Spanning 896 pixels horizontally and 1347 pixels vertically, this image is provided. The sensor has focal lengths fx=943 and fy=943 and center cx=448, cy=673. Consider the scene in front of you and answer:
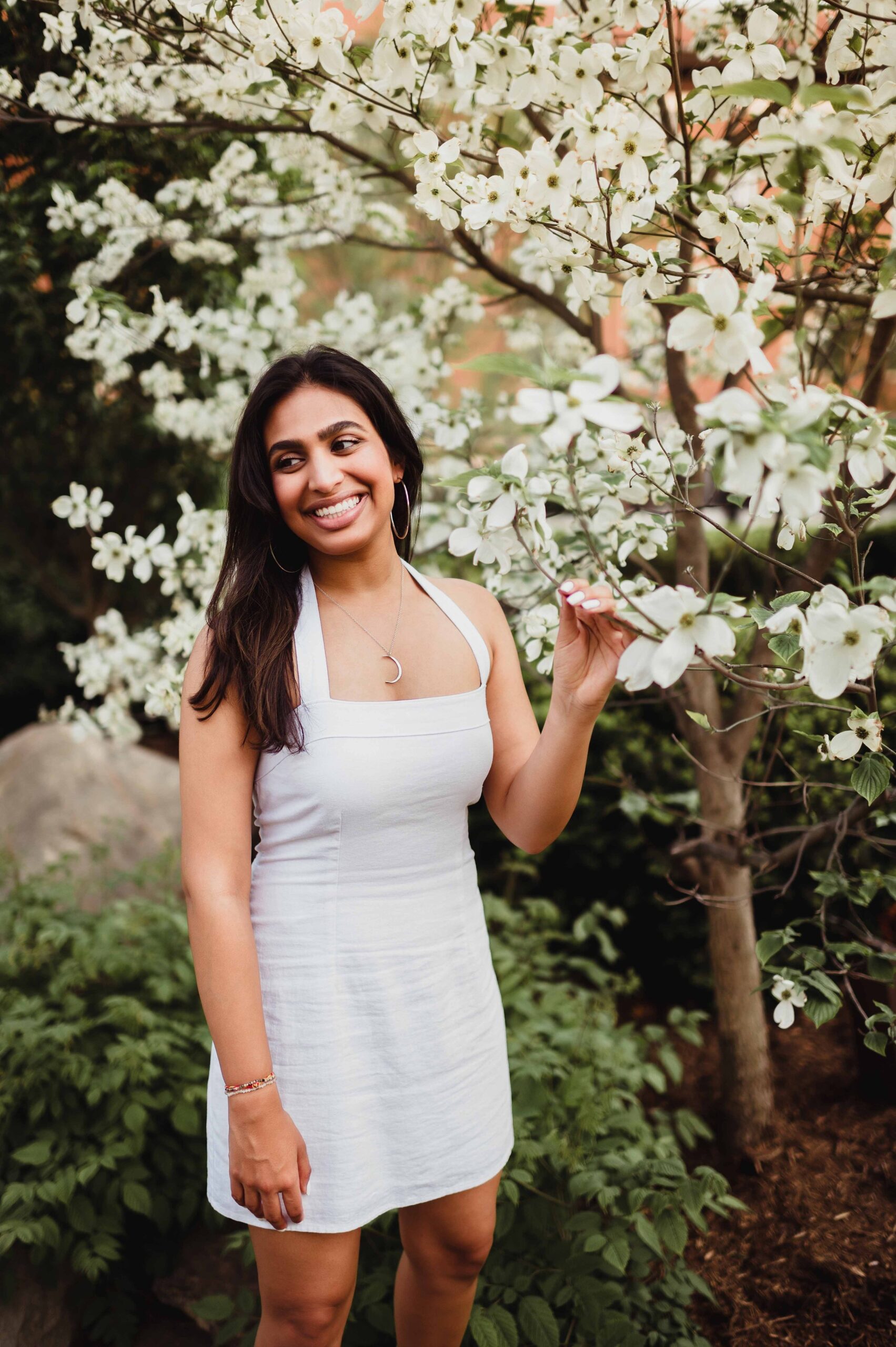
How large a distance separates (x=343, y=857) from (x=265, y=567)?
1.74 ft

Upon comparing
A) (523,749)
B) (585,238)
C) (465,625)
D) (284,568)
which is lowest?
(523,749)

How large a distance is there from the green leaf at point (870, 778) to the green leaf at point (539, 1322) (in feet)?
4.08

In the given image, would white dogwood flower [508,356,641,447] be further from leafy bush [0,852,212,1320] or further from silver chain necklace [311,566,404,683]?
leafy bush [0,852,212,1320]

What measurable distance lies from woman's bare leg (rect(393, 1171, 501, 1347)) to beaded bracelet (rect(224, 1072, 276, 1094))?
0.43 m

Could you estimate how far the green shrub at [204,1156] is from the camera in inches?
75.8

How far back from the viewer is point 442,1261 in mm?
1681

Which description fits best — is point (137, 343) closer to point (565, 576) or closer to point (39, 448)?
point (565, 576)

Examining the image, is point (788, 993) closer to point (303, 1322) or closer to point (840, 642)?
point (840, 642)

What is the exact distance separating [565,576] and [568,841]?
1852 millimetres

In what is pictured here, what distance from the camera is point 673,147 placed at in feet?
7.15

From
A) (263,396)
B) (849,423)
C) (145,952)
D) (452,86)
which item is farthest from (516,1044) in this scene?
(452,86)

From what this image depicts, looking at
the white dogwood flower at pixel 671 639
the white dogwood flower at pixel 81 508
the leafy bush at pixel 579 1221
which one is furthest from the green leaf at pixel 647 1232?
the white dogwood flower at pixel 81 508

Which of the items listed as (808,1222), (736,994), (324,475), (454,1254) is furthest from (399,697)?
(808,1222)

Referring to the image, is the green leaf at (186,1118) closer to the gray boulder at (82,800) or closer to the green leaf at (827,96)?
the gray boulder at (82,800)
